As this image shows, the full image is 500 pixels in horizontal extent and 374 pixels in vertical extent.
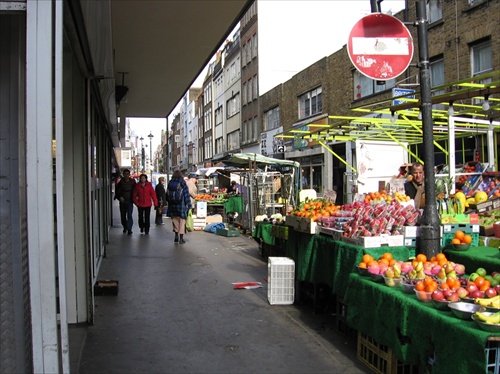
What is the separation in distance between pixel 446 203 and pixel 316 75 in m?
19.6

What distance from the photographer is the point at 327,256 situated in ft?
18.4

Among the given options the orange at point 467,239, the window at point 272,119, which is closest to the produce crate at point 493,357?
the orange at point 467,239

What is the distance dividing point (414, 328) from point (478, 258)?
1485 millimetres

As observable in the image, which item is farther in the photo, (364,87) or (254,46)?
(254,46)

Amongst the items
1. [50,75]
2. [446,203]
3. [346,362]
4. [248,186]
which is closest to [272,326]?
[346,362]

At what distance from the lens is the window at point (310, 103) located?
24.3 metres

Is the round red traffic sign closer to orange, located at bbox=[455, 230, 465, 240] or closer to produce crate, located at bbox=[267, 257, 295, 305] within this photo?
orange, located at bbox=[455, 230, 465, 240]

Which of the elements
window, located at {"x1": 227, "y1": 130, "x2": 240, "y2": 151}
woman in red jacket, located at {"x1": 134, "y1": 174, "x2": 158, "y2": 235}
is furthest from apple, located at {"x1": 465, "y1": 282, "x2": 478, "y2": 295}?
window, located at {"x1": 227, "y1": 130, "x2": 240, "y2": 151}

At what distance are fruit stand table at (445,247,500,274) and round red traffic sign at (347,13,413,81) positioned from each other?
207cm

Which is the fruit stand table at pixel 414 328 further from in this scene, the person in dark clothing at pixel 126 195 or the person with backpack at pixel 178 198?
the person in dark clothing at pixel 126 195

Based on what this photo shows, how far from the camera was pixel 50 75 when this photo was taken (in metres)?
2.38

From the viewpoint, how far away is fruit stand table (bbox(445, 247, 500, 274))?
4309mm

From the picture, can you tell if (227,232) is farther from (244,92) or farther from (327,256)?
(244,92)

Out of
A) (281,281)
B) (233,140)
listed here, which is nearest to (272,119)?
(233,140)
